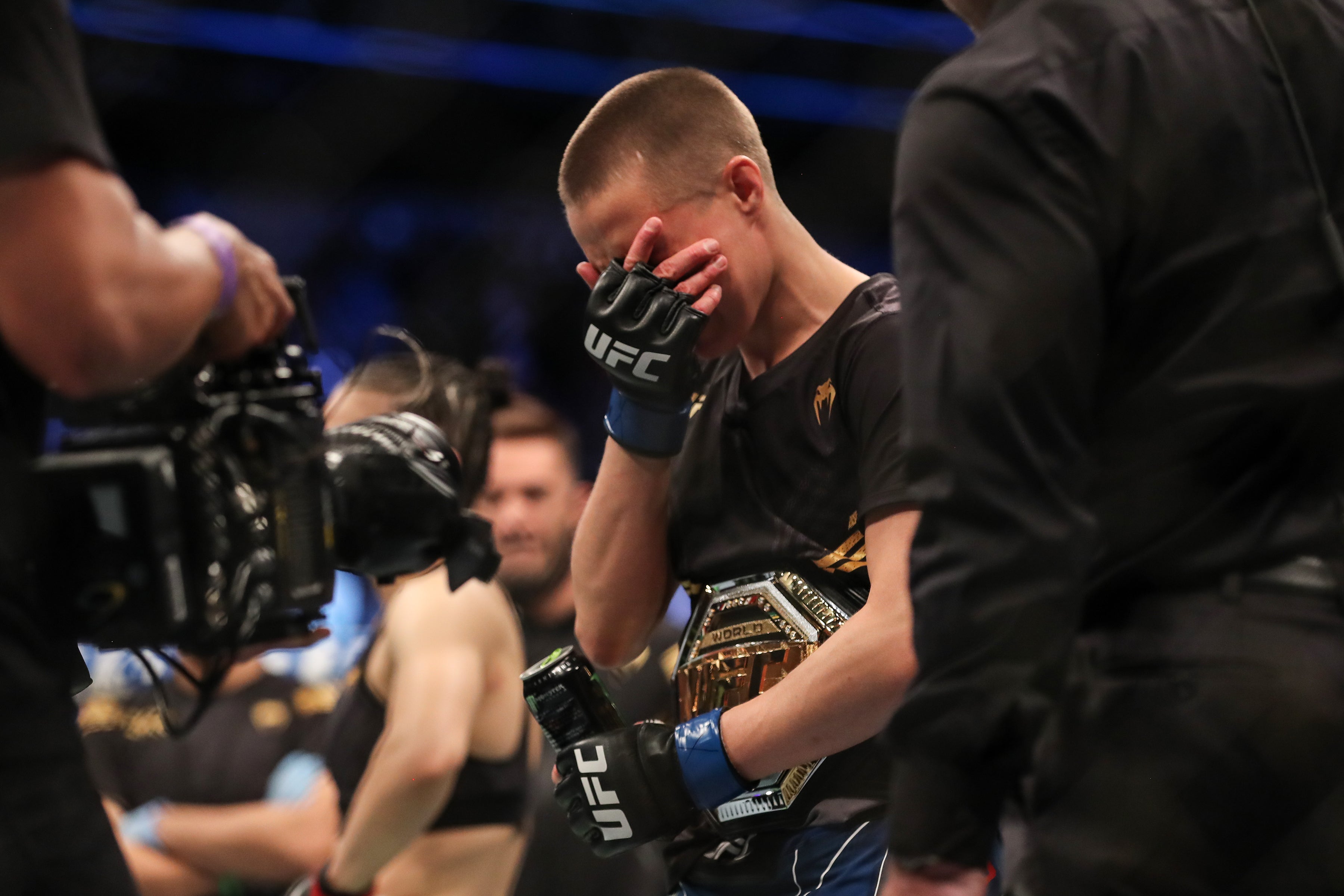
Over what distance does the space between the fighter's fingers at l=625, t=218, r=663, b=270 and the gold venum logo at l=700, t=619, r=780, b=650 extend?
1.24 ft

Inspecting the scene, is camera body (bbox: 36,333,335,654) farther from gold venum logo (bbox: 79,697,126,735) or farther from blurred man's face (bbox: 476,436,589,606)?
gold venum logo (bbox: 79,697,126,735)

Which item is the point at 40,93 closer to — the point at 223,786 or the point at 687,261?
the point at 687,261

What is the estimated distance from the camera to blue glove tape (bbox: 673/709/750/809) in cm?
127

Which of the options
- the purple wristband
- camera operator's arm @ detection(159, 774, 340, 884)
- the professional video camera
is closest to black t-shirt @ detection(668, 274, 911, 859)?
the professional video camera

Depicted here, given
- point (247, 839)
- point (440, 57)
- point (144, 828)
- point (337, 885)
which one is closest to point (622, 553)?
point (337, 885)

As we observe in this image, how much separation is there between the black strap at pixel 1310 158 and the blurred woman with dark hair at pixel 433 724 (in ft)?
5.38

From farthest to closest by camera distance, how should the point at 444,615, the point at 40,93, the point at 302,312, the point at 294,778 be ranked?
the point at 294,778
the point at 444,615
the point at 302,312
the point at 40,93

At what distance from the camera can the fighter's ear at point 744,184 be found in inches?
55.6

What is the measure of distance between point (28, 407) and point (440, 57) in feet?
7.57

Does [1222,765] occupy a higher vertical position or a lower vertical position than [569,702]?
higher

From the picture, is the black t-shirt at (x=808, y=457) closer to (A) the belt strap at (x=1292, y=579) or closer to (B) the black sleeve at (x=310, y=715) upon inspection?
(A) the belt strap at (x=1292, y=579)

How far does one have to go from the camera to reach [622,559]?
58.1 inches

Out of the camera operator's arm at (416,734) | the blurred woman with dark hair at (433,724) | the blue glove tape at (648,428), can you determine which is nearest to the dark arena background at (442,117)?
the blurred woman with dark hair at (433,724)

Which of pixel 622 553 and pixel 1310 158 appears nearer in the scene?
pixel 1310 158
